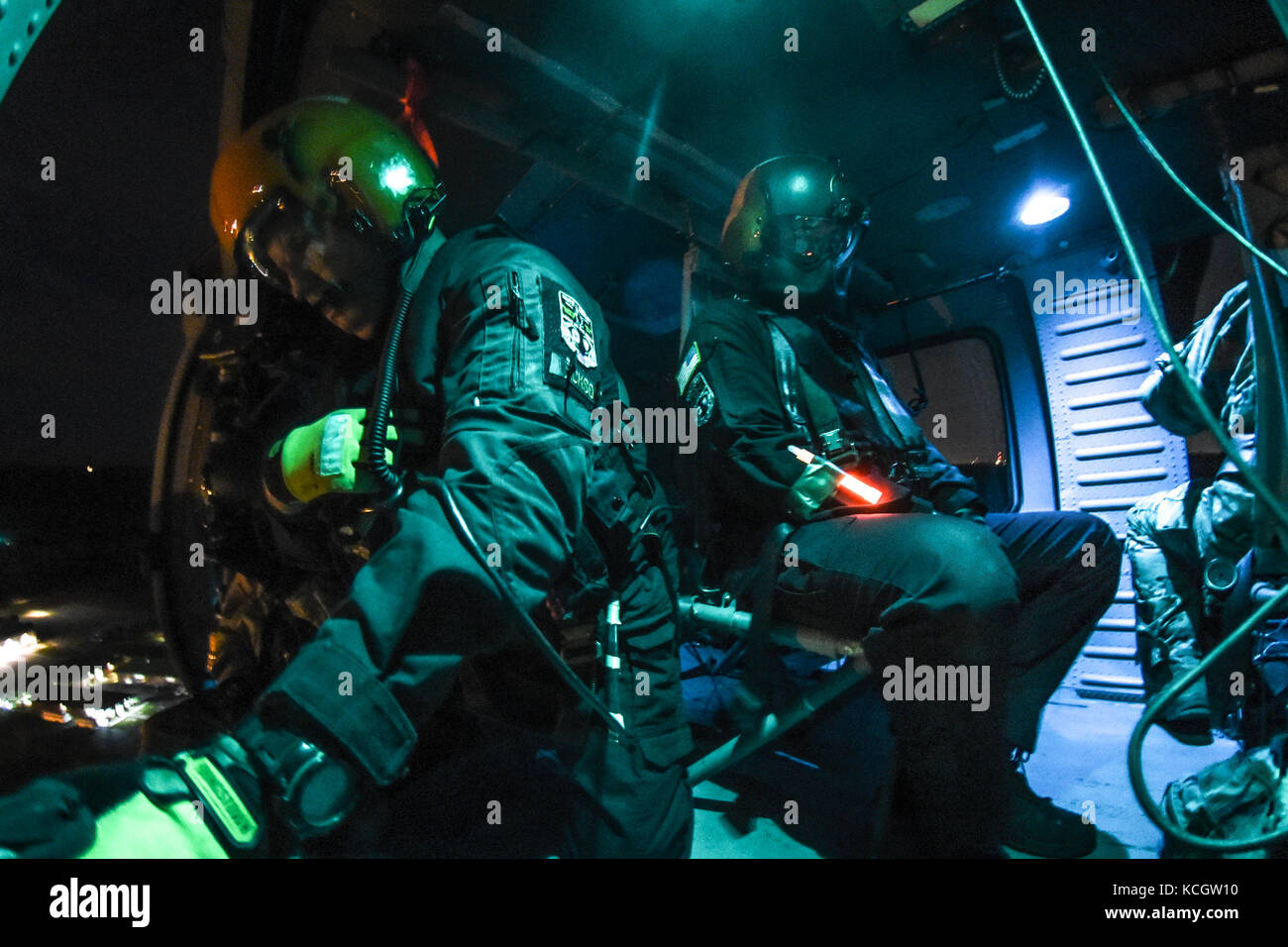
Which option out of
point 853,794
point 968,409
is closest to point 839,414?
point 853,794

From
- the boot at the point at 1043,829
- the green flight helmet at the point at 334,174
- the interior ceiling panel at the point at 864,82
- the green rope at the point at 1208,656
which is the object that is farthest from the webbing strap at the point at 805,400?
the interior ceiling panel at the point at 864,82

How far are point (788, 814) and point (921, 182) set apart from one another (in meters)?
3.21

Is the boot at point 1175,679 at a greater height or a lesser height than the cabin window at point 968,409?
lesser

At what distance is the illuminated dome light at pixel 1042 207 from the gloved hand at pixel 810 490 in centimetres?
271

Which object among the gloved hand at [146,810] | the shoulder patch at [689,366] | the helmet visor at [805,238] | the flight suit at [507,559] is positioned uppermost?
the helmet visor at [805,238]

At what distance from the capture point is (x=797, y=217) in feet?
6.73

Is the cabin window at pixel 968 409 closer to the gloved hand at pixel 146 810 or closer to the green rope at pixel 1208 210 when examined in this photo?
the green rope at pixel 1208 210

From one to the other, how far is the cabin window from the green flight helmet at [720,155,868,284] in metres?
1.96

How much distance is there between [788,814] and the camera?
1764 millimetres

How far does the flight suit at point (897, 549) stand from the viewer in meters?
1.25

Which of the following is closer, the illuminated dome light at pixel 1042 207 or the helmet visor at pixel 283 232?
the helmet visor at pixel 283 232

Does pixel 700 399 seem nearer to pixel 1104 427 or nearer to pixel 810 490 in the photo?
pixel 810 490

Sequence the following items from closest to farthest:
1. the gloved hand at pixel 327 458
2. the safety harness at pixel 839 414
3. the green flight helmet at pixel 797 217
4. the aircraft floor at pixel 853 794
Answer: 1. the gloved hand at pixel 327 458
2. the aircraft floor at pixel 853 794
3. the safety harness at pixel 839 414
4. the green flight helmet at pixel 797 217

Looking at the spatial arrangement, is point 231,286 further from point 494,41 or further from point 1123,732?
point 1123,732
